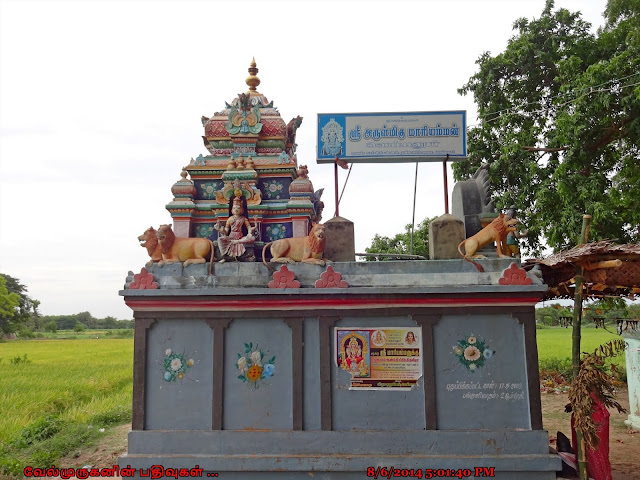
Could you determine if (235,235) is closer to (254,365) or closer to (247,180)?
(247,180)

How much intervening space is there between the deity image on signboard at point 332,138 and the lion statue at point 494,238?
305cm

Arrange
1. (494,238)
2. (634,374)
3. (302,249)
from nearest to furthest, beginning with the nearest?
(494,238)
(302,249)
(634,374)

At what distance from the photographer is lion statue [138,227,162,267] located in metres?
8.20

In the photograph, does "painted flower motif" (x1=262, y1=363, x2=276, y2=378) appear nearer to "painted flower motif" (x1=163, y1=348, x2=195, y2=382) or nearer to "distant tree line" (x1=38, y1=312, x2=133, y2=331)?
"painted flower motif" (x1=163, y1=348, x2=195, y2=382)

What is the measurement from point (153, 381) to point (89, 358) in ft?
78.1

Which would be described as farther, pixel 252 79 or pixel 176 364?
pixel 252 79

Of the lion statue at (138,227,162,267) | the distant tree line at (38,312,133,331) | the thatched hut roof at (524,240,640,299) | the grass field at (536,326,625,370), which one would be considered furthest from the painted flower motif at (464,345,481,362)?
the distant tree line at (38,312,133,331)

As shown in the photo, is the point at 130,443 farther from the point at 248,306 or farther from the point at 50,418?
the point at 50,418

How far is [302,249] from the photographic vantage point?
26.6ft

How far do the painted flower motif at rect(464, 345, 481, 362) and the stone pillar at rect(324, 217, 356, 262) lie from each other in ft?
8.02

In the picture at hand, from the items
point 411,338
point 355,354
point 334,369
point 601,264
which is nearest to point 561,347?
point 601,264

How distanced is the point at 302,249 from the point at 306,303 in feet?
3.22

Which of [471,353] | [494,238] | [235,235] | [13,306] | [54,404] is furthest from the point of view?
[13,306]

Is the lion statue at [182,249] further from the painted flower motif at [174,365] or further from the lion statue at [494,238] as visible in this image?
the lion statue at [494,238]
